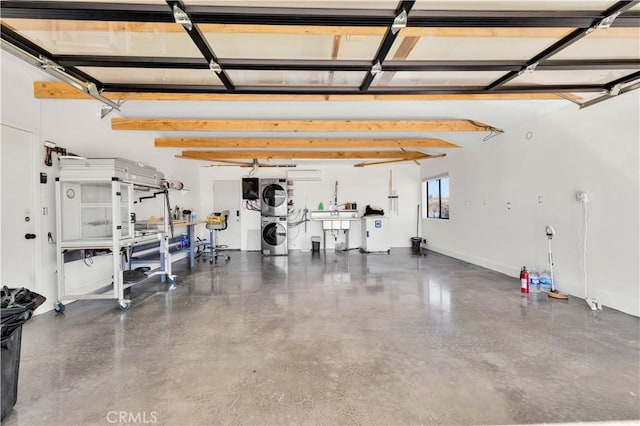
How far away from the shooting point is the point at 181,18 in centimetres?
163

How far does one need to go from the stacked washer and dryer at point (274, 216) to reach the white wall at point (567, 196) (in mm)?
4507

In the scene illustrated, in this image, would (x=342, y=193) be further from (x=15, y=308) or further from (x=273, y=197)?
(x=15, y=308)

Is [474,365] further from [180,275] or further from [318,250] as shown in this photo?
[318,250]

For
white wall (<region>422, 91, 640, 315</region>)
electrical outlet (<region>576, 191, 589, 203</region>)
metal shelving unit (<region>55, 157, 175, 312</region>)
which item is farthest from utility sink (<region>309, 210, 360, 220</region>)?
electrical outlet (<region>576, 191, 589, 203</region>)

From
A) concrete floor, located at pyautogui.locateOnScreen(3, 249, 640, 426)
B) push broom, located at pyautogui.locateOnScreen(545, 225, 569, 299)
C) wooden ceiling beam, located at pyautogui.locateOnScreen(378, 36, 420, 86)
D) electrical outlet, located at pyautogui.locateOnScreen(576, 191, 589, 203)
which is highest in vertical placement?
wooden ceiling beam, located at pyautogui.locateOnScreen(378, 36, 420, 86)

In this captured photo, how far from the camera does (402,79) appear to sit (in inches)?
99.1

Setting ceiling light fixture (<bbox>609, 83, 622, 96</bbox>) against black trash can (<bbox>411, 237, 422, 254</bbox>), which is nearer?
ceiling light fixture (<bbox>609, 83, 622, 96</bbox>)

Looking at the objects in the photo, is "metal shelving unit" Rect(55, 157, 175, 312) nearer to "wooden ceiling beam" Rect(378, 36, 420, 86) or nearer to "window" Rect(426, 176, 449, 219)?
"wooden ceiling beam" Rect(378, 36, 420, 86)

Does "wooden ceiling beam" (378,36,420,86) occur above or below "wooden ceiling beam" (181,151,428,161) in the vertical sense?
below

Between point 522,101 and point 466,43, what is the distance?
7.38 feet

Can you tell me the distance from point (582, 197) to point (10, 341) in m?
5.58

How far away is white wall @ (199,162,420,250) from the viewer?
8.17 m

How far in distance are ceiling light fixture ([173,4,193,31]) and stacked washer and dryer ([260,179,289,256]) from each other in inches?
223

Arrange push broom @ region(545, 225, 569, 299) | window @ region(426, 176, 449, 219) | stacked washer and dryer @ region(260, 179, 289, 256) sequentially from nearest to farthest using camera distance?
push broom @ region(545, 225, 569, 299), window @ region(426, 176, 449, 219), stacked washer and dryer @ region(260, 179, 289, 256)
